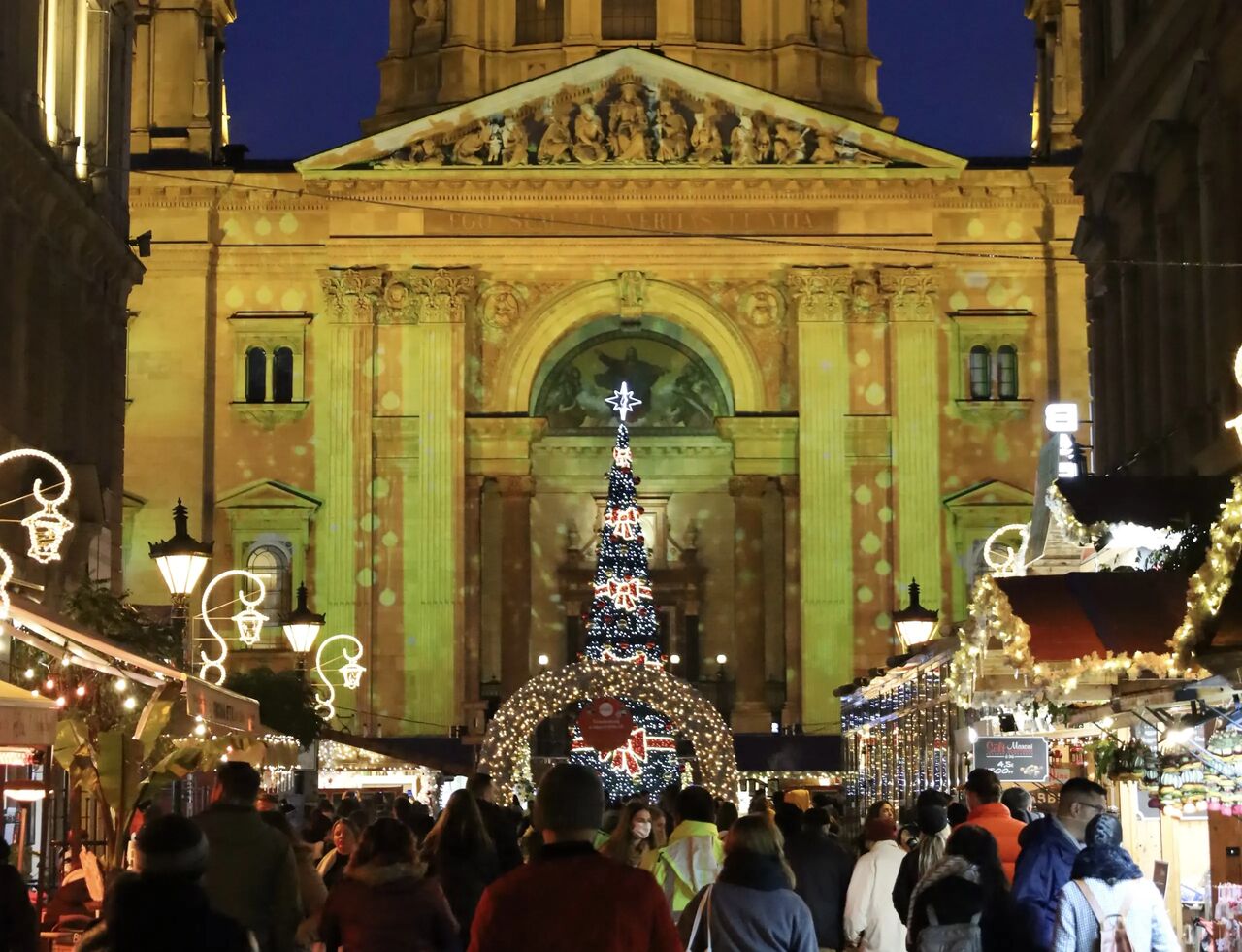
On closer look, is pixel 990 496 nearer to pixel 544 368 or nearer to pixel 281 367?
pixel 544 368

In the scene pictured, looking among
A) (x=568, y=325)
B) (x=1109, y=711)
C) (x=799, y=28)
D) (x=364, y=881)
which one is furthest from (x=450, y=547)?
(x=364, y=881)

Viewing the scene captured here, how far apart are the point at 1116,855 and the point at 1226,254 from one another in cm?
1794

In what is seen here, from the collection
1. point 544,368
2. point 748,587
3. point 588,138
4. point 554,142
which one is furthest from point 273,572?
point 588,138

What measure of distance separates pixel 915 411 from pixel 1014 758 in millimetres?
40297

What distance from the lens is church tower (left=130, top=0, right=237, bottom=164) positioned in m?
64.2

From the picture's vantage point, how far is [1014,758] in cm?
2161

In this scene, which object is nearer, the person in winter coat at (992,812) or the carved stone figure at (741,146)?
the person in winter coat at (992,812)

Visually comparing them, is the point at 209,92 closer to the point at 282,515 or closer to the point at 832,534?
the point at 282,515

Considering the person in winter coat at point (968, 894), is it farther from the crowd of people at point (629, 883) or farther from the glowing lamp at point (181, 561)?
the glowing lamp at point (181, 561)

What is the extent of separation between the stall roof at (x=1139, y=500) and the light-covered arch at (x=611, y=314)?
116ft

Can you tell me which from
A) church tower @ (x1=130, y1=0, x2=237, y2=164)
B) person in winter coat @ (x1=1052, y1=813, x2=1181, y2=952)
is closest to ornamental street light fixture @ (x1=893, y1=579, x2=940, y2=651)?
person in winter coat @ (x1=1052, y1=813, x2=1181, y2=952)

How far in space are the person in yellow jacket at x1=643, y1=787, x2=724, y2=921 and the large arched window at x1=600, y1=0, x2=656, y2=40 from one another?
5601 centimetres

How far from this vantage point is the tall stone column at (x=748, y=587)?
6150 centimetres

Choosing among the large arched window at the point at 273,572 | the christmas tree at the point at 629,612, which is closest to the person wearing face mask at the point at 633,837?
the christmas tree at the point at 629,612
